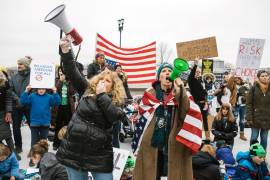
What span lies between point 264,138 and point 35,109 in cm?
406

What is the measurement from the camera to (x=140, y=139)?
397 cm

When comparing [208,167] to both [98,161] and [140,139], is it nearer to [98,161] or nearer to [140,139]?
[140,139]

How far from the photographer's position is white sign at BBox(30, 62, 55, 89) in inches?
266

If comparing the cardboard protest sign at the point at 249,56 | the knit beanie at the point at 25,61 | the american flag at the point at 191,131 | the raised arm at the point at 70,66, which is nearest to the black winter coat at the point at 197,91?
the cardboard protest sign at the point at 249,56

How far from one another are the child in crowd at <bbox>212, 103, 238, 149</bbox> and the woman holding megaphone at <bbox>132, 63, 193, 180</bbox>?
3394 millimetres

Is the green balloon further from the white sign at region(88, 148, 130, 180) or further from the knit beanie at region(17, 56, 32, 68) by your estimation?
the knit beanie at region(17, 56, 32, 68)

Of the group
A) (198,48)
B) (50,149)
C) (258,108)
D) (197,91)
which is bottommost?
(50,149)

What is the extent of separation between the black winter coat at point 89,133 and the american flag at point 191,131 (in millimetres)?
594

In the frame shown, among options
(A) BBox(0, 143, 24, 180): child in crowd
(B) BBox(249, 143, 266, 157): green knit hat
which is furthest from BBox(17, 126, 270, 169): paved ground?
(B) BBox(249, 143, 266, 157): green knit hat

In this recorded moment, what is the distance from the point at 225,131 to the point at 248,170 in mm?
1759

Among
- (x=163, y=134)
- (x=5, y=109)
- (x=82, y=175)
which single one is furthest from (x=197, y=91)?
(x=82, y=175)

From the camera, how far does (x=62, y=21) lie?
10.7ft

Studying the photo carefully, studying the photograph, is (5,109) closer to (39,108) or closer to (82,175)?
(39,108)

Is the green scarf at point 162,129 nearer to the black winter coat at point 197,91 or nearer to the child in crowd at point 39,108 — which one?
the child in crowd at point 39,108
